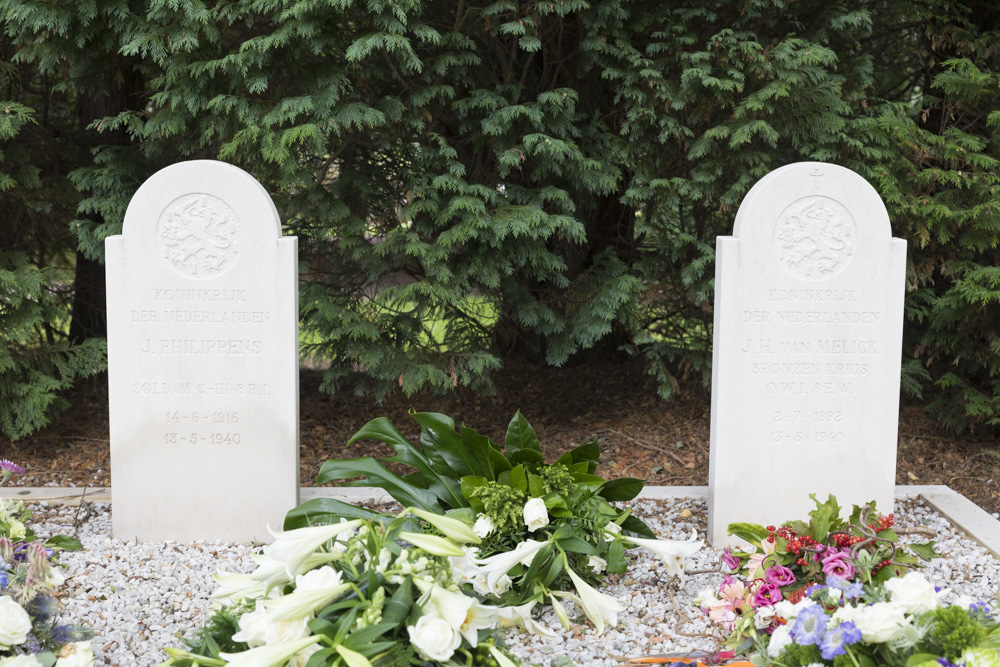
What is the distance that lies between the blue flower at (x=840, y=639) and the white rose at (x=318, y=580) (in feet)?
4.35

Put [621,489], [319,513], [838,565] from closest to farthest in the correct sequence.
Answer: [838,565] → [319,513] → [621,489]

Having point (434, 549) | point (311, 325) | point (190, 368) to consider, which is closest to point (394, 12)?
point (311, 325)

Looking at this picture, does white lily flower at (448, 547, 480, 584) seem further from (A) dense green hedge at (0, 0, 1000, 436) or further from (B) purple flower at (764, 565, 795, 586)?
(A) dense green hedge at (0, 0, 1000, 436)

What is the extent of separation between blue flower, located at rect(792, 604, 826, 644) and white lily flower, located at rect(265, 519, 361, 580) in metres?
1.32

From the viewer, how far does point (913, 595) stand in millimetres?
2408

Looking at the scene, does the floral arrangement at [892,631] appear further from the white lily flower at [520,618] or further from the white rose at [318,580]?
the white rose at [318,580]

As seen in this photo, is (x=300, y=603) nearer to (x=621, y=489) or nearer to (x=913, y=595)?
(x=913, y=595)

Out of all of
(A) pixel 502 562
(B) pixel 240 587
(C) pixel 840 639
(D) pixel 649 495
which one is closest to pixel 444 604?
(B) pixel 240 587

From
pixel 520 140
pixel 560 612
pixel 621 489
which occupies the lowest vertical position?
pixel 560 612

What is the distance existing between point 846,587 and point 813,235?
2.15 m

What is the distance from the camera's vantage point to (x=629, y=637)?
11.0ft

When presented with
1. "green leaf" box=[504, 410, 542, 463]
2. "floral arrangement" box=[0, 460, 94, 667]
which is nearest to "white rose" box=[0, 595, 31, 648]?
"floral arrangement" box=[0, 460, 94, 667]

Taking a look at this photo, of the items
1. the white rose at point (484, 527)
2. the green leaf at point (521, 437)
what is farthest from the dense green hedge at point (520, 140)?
the white rose at point (484, 527)

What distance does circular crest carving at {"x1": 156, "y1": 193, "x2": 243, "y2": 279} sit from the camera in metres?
4.24
